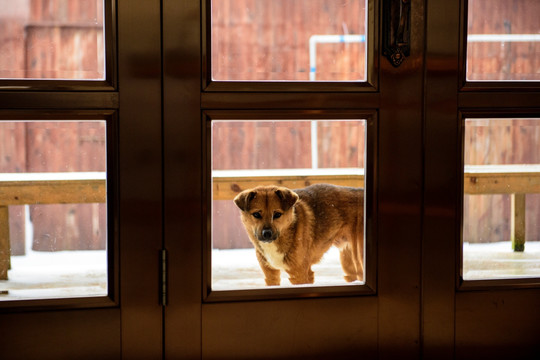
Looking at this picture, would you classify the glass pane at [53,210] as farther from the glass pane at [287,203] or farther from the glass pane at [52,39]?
the glass pane at [287,203]

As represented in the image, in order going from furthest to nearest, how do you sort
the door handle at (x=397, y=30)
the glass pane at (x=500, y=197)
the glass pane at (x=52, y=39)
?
the glass pane at (x=500, y=197) → the door handle at (x=397, y=30) → the glass pane at (x=52, y=39)

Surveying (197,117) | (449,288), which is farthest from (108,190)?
(449,288)

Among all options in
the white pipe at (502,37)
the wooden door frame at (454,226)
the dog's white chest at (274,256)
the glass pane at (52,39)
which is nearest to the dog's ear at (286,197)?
the dog's white chest at (274,256)

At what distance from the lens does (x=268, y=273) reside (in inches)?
72.7

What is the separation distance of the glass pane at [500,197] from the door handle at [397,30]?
0.99 ft

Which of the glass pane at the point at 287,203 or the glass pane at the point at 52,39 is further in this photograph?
the glass pane at the point at 287,203

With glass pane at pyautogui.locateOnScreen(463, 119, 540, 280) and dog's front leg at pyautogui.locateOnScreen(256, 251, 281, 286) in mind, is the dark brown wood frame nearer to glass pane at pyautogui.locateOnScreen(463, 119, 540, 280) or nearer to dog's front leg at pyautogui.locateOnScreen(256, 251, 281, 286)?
dog's front leg at pyautogui.locateOnScreen(256, 251, 281, 286)

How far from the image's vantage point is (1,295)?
1.71 metres

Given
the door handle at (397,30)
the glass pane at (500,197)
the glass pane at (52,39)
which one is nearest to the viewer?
the glass pane at (52,39)

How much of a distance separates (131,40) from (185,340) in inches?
33.9

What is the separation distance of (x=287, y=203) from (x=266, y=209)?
7 centimetres

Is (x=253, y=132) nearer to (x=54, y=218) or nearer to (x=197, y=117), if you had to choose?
(x=197, y=117)

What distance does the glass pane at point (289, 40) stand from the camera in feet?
5.76

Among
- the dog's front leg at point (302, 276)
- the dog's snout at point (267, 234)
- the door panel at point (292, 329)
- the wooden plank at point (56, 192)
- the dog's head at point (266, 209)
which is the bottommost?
the door panel at point (292, 329)
